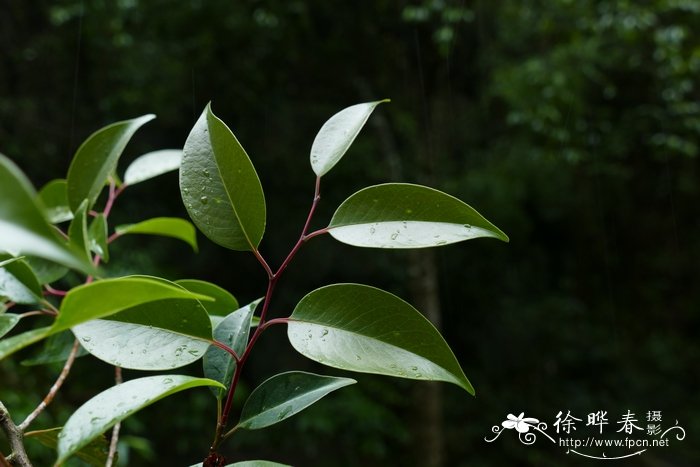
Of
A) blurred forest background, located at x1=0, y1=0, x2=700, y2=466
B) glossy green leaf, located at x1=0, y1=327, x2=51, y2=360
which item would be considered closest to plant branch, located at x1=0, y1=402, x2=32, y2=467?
glossy green leaf, located at x1=0, y1=327, x2=51, y2=360

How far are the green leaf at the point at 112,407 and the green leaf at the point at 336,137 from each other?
13 cm

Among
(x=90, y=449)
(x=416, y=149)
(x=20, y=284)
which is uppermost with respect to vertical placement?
(x=20, y=284)

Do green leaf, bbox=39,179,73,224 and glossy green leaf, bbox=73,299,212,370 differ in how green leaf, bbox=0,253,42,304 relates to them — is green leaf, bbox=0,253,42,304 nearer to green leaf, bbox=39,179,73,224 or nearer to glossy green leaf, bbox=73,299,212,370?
glossy green leaf, bbox=73,299,212,370

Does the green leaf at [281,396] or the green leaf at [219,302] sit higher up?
the green leaf at [219,302]

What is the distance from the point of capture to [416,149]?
3.07 meters

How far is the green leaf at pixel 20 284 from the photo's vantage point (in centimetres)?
32

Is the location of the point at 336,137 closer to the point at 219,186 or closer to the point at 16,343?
the point at 219,186

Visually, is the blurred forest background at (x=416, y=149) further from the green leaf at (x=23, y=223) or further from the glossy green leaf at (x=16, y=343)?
the green leaf at (x=23, y=223)

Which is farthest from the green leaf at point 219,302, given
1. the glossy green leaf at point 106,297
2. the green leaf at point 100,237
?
the glossy green leaf at point 106,297

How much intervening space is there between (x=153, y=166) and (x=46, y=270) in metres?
0.14

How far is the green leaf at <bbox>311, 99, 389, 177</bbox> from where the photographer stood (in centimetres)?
34

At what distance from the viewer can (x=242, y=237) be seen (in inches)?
13.1

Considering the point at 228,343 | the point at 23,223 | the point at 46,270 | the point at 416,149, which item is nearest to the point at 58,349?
the point at 46,270

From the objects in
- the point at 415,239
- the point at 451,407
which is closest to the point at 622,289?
the point at 451,407
